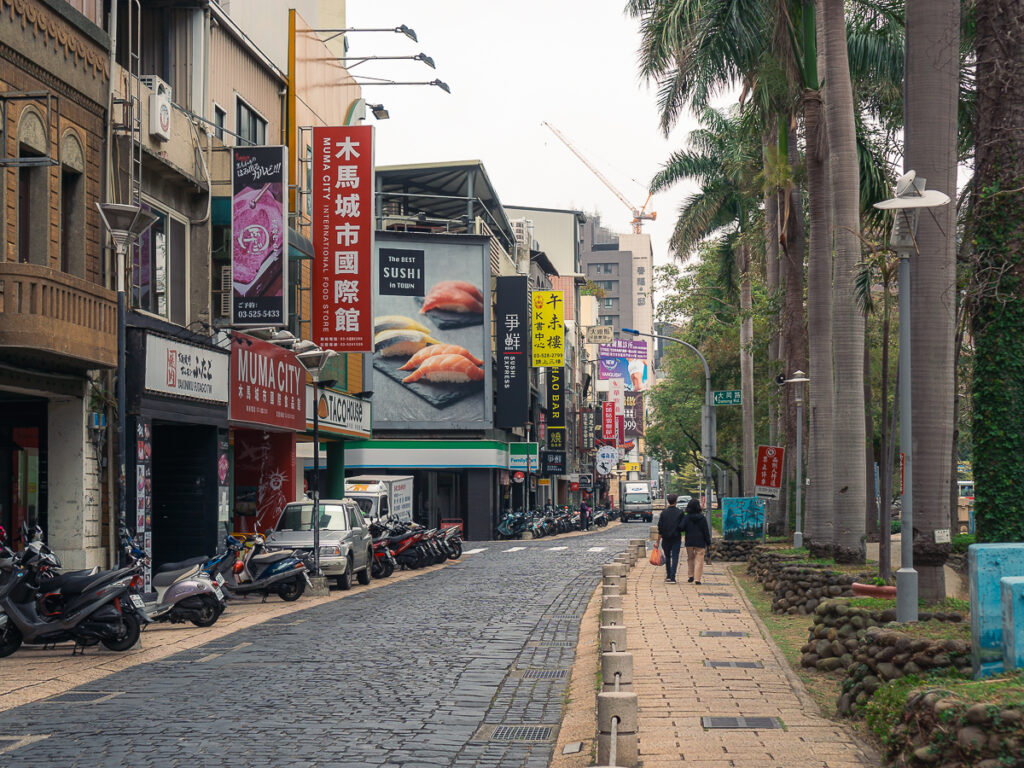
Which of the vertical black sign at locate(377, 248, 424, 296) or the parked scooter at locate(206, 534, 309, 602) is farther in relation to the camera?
the vertical black sign at locate(377, 248, 424, 296)

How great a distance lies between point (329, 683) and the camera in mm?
12438

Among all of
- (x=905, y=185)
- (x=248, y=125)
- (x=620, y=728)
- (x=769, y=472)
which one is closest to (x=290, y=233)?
(x=248, y=125)

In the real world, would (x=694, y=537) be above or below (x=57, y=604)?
below

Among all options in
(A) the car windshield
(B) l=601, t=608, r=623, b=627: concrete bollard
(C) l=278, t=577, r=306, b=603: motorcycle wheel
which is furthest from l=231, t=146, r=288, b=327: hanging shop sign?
(B) l=601, t=608, r=623, b=627: concrete bollard

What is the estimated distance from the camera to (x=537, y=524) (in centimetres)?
5734

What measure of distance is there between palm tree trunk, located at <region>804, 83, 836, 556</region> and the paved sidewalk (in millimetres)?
4420

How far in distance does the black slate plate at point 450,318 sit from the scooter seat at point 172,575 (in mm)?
42333

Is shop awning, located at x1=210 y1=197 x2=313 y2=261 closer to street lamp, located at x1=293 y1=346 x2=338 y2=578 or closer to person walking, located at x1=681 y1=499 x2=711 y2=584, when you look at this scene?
street lamp, located at x1=293 y1=346 x2=338 y2=578

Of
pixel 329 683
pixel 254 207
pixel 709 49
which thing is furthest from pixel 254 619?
pixel 709 49

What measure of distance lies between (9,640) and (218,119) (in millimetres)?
15969

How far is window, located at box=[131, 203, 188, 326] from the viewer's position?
2308 centimetres

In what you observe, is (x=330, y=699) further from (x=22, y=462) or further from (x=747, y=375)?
(x=747, y=375)

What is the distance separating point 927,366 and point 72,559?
1391 cm

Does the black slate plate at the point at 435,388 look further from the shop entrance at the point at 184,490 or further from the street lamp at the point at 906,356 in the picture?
the street lamp at the point at 906,356
